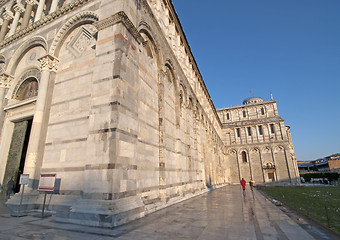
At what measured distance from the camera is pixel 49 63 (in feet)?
31.5

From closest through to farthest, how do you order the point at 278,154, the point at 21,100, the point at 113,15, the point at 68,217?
the point at 68,217 → the point at 113,15 → the point at 21,100 → the point at 278,154

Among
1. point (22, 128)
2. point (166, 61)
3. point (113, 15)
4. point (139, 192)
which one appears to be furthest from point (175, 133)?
point (22, 128)

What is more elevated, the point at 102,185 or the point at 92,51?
the point at 92,51

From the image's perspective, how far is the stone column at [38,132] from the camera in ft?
27.1

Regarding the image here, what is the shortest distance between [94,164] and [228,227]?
4.57 meters

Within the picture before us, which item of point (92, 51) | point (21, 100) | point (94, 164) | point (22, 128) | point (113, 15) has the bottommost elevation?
point (94, 164)

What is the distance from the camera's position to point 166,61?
12.9 metres

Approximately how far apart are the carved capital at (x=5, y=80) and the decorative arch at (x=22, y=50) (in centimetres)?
31

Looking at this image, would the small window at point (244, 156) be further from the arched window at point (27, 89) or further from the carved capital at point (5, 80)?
the carved capital at point (5, 80)

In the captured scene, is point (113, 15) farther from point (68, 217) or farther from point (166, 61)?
point (68, 217)

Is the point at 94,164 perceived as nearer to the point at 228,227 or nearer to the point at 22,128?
the point at 228,227

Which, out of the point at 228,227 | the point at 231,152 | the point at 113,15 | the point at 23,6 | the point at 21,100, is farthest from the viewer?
the point at 231,152

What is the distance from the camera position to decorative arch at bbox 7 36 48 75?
11174mm

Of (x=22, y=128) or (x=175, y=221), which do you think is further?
(x=22, y=128)
